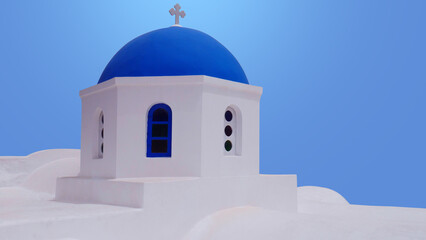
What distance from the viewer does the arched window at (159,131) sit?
798 cm

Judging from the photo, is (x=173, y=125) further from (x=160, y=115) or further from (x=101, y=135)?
(x=101, y=135)

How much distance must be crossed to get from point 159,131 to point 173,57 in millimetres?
1594

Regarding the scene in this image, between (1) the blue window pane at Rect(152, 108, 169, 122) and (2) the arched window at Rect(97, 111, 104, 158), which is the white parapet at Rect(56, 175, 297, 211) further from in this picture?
(1) the blue window pane at Rect(152, 108, 169, 122)

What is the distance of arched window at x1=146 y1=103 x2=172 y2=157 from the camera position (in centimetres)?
798

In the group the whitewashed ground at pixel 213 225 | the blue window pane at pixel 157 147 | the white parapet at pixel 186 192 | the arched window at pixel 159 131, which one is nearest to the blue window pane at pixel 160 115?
the arched window at pixel 159 131

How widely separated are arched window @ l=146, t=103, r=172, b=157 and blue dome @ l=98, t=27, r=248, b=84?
775 mm

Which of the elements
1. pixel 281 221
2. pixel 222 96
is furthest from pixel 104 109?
pixel 281 221

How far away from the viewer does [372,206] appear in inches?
414

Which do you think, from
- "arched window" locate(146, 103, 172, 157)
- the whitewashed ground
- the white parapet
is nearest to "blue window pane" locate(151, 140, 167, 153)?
"arched window" locate(146, 103, 172, 157)

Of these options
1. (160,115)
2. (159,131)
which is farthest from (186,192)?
(160,115)

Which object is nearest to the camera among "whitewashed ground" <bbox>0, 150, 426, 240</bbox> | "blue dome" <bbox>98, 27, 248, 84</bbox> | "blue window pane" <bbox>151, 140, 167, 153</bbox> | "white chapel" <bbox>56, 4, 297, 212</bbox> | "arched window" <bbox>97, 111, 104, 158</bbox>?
"whitewashed ground" <bbox>0, 150, 426, 240</bbox>

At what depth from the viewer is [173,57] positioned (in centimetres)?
837

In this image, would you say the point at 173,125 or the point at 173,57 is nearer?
the point at 173,125

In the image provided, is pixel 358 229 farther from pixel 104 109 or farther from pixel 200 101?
pixel 104 109
